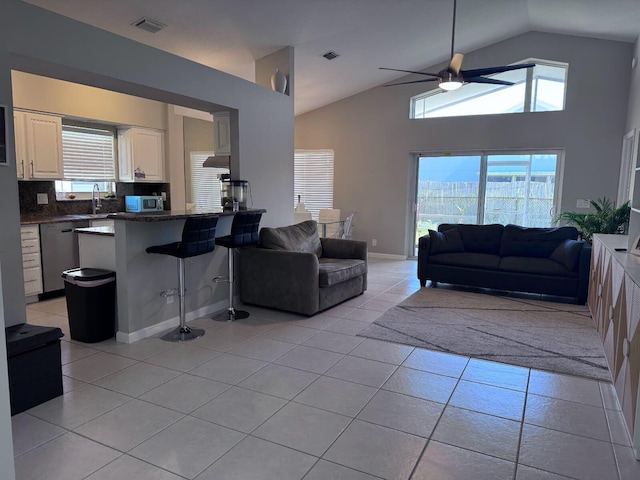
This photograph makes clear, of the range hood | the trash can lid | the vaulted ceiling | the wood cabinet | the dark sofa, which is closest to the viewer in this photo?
the wood cabinet

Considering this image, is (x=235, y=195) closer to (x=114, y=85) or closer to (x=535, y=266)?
(x=114, y=85)

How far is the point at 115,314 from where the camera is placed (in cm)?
378

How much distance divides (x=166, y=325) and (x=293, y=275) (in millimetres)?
1309

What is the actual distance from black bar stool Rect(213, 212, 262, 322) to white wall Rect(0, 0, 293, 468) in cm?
71

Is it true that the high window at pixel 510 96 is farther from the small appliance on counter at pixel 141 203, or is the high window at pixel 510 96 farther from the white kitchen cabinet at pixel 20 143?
the white kitchen cabinet at pixel 20 143

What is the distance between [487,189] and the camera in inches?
296

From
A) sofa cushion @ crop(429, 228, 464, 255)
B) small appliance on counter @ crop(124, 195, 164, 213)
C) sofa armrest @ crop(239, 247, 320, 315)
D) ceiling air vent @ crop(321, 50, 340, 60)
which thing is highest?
ceiling air vent @ crop(321, 50, 340, 60)

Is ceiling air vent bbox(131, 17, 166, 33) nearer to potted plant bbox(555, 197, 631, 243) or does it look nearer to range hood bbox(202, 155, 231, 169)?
range hood bbox(202, 155, 231, 169)

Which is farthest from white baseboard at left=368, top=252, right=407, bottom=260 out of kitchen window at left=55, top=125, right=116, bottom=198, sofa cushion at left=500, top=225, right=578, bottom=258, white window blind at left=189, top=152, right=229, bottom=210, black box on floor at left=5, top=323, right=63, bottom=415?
black box on floor at left=5, top=323, right=63, bottom=415

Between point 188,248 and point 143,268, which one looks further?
point 143,268

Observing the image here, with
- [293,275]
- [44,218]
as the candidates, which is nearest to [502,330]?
[293,275]

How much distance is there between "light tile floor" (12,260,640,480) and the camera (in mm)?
2070

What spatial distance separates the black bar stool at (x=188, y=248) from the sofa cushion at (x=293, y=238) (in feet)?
2.74

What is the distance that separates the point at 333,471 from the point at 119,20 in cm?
431
